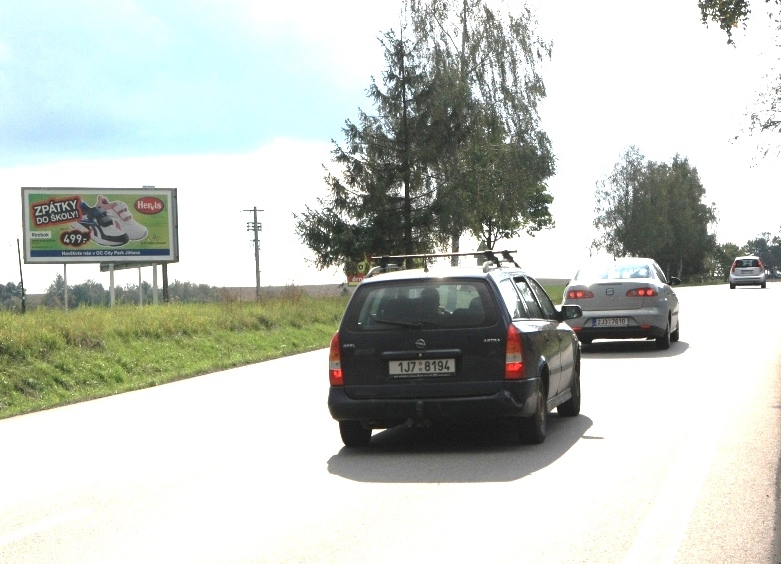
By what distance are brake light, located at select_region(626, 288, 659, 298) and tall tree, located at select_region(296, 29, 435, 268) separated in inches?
1151

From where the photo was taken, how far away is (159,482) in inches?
345

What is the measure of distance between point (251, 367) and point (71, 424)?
809 centimetres

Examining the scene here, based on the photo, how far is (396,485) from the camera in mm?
8258

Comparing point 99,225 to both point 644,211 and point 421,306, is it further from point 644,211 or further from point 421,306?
point 644,211

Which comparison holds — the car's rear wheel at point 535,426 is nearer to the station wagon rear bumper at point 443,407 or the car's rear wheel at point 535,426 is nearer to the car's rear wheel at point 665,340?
the station wagon rear bumper at point 443,407

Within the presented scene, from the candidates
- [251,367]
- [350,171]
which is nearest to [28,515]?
[251,367]

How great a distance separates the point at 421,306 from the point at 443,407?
33.8 inches

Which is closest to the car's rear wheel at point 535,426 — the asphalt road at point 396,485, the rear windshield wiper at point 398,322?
the asphalt road at point 396,485

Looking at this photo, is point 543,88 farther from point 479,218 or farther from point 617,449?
point 617,449

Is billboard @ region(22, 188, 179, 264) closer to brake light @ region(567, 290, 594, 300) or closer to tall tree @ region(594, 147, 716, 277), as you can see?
brake light @ region(567, 290, 594, 300)

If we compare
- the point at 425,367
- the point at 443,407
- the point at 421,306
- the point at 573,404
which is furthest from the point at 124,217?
the point at 443,407

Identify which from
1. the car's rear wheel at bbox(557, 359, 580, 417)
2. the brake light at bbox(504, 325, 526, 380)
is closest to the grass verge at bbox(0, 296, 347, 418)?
A: the car's rear wheel at bbox(557, 359, 580, 417)

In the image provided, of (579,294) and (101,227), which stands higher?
(101,227)

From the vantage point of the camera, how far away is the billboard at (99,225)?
50.1 meters
